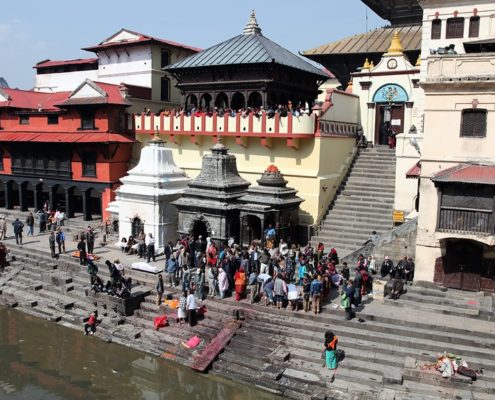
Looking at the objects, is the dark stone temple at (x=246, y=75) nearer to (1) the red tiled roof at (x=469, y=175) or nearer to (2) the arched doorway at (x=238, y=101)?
(2) the arched doorway at (x=238, y=101)

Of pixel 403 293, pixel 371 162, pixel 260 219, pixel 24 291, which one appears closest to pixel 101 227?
pixel 24 291

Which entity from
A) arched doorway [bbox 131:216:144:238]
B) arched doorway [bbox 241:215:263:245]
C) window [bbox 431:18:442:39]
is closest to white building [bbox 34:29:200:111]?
arched doorway [bbox 131:216:144:238]

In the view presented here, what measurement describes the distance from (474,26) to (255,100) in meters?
11.2

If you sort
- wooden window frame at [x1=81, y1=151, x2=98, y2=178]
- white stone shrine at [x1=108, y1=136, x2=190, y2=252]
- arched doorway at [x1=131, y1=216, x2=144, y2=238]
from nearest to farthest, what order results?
white stone shrine at [x1=108, y1=136, x2=190, y2=252], arched doorway at [x1=131, y1=216, x2=144, y2=238], wooden window frame at [x1=81, y1=151, x2=98, y2=178]

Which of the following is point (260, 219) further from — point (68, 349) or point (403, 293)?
point (68, 349)

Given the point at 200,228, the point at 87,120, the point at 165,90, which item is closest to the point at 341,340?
the point at 200,228

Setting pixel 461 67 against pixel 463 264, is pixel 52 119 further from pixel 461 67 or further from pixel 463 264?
pixel 463 264

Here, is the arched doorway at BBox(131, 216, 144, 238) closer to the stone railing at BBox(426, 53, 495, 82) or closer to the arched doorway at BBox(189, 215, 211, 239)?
the arched doorway at BBox(189, 215, 211, 239)

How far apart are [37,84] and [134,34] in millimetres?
12035

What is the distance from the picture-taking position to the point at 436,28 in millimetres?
23984

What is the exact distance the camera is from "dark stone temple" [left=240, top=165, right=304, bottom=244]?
808 inches

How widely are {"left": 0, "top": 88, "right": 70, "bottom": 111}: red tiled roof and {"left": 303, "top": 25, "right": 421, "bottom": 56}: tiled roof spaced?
1628cm

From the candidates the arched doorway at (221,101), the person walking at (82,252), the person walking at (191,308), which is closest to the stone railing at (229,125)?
the arched doorway at (221,101)

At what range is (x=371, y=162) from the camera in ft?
84.2
